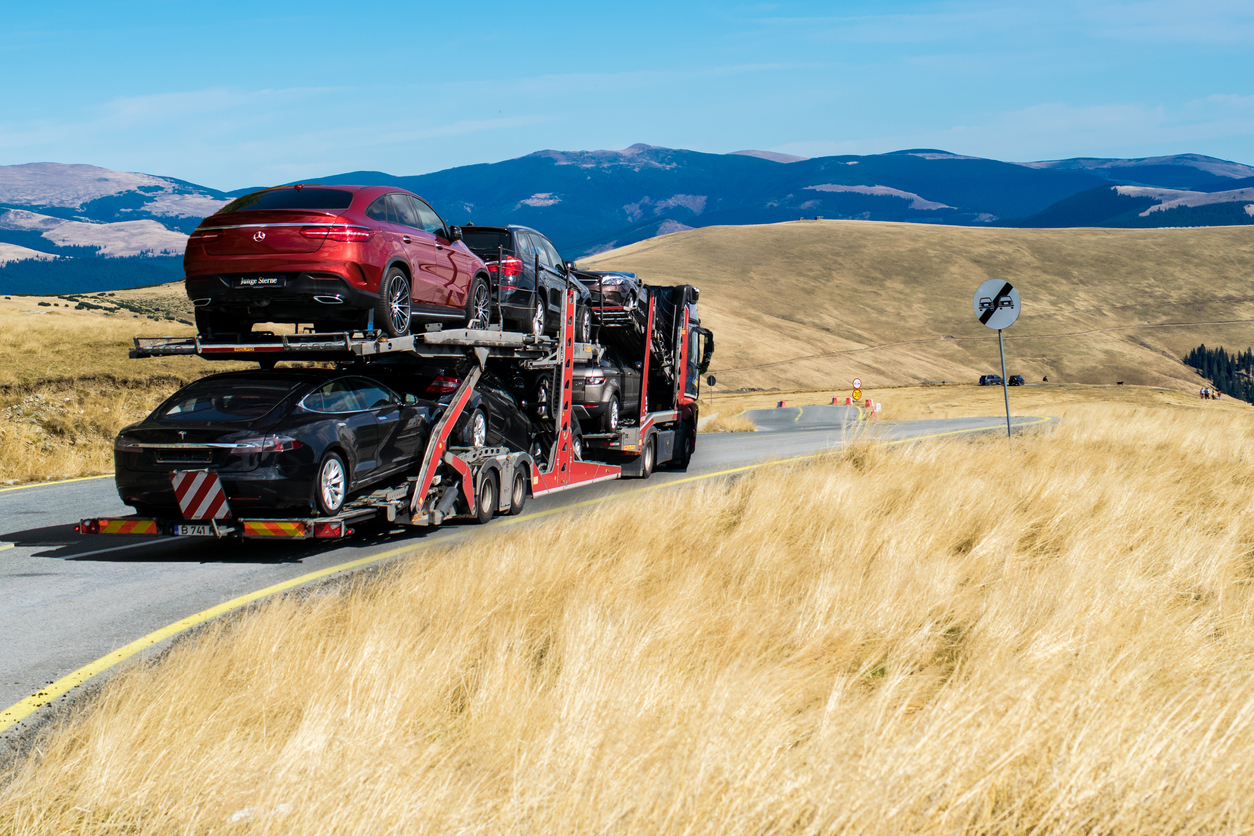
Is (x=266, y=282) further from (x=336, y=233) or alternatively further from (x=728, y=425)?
(x=728, y=425)

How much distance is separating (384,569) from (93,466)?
1029 centimetres

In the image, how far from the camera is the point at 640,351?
15.6 metres

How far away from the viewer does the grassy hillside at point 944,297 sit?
10800 centimetres

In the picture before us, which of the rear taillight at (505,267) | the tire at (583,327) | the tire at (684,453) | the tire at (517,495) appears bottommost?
the tire at (684,453)

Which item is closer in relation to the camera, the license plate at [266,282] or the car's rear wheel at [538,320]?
the license plate at [266,282]

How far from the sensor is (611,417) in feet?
47.0

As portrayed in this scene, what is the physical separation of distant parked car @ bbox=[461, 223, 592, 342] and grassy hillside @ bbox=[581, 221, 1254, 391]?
231ft

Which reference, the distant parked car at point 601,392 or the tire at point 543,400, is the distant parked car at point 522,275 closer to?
the tire at point 543,400

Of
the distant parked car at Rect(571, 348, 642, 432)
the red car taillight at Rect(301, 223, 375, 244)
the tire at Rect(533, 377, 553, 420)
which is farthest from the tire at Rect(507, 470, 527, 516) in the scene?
the red car taillight at Rect(301, 223, 375, 244)

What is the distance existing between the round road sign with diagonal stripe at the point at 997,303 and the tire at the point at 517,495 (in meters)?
7.27

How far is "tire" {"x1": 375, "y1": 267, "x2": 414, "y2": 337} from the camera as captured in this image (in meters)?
8.95

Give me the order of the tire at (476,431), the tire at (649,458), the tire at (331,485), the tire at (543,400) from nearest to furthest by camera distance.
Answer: the tire at (331,485), the tire at (476,431), the tire at (543,400), the tire at (649,458)

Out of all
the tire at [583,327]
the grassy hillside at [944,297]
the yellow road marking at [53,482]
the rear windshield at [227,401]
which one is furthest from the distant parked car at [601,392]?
the grassy hillside at [944,297]

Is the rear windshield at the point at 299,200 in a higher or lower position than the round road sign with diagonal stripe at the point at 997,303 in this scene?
higher
